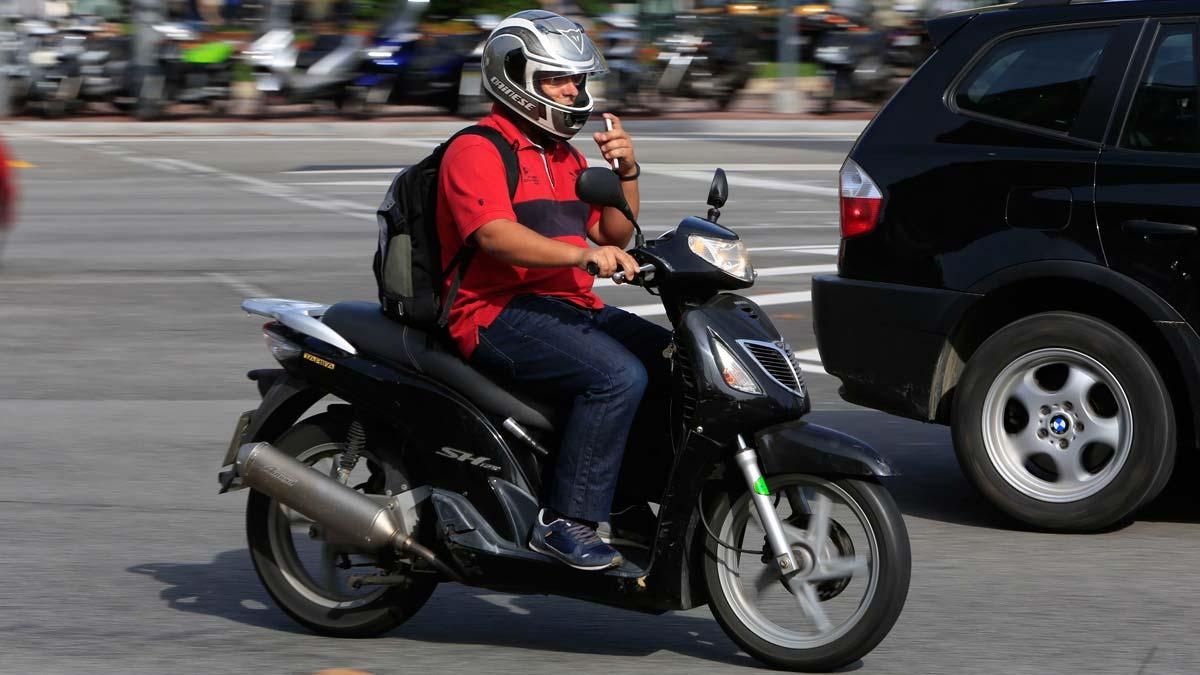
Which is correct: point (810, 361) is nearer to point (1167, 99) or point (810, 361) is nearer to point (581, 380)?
point (1167, 99)

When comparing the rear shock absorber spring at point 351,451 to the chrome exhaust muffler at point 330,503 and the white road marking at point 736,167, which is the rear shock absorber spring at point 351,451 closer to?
the chrome exhaust muffler at point 330,503

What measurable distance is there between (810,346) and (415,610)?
5071 mm

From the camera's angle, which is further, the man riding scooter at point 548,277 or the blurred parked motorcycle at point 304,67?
the blurred parked motorcycle at point 304,67

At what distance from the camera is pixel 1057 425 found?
251 inches

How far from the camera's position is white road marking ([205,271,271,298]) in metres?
11.8

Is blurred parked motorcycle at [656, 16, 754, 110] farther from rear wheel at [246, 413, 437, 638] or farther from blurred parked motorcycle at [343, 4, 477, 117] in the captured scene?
rear wheel at [246, 413, 437, 638]

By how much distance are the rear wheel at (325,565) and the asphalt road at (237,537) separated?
75 millimetres

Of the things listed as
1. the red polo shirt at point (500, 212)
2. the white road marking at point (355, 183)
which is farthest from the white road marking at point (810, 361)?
the white road marking at point (355, 183)

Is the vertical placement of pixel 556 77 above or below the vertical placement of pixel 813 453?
above

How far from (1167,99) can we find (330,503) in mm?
3159

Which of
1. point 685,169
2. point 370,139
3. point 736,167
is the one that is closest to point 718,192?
point 685,169

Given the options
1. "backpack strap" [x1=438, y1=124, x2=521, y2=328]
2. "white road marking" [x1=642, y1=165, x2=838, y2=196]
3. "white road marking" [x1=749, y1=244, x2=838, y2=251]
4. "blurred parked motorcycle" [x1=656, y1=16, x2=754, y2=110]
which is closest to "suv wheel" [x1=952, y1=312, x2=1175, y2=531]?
"backpack strap" [x1=438, y1=124, x2=521, y2=328]

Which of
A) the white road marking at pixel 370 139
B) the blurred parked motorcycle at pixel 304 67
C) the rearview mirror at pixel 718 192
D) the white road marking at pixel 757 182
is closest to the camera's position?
the rearview mirror at pixel 718 192

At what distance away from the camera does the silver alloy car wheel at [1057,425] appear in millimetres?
6289
